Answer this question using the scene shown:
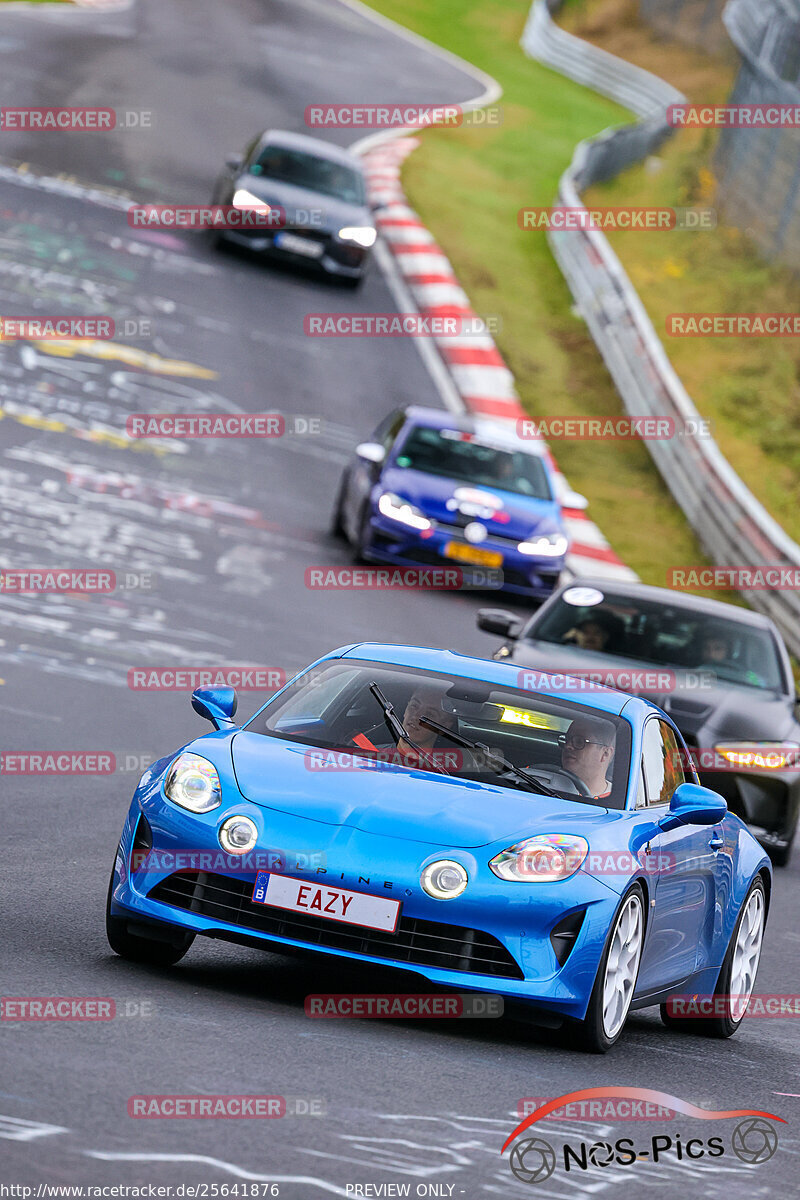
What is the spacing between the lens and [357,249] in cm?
2894

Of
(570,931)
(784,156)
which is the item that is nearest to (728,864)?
Result: (570,931)

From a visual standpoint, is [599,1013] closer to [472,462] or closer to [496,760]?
[496,760]

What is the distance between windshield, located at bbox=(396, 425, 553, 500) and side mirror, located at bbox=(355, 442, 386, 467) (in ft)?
0.65

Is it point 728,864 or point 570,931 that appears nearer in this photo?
point 570,931

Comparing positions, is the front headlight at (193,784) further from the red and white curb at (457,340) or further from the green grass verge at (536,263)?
the green grass verge at (536,263)

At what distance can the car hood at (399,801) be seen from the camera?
7117 mm

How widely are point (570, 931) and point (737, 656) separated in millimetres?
6935

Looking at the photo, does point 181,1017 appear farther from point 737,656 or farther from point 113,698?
point 737,656
